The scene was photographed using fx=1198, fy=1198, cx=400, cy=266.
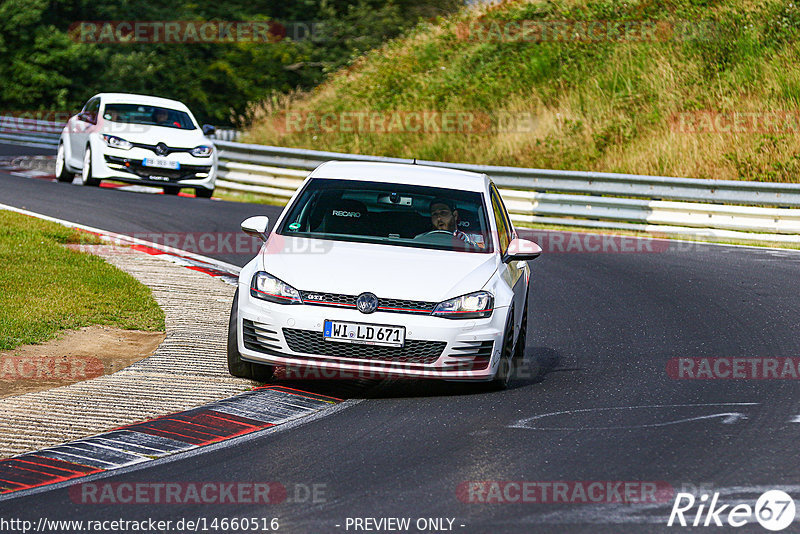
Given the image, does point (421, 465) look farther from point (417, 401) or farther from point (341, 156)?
point (341, 156)

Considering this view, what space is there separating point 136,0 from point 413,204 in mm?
Result: 44058

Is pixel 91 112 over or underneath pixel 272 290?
over

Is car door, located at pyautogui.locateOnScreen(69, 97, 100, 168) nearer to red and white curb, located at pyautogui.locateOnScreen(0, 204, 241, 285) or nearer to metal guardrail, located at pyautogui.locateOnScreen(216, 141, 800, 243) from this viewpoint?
metal guardrail, located at pyautogui.locateOnScreen(216, 141, 800, 243)

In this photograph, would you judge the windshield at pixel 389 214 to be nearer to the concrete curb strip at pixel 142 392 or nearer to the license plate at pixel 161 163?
the concrete curb strip at pixel 142 392

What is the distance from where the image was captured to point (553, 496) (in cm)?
594

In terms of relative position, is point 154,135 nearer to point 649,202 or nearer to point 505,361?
point 649,202

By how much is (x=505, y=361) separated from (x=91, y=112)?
16.1 m

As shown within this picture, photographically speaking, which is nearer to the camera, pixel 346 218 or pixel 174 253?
pixel 346 218

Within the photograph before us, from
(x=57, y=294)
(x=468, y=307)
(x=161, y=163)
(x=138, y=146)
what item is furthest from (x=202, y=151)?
(x=468, y=307)

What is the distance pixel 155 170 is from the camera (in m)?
22.0

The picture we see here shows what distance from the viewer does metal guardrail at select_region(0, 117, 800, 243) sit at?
63.3 ft

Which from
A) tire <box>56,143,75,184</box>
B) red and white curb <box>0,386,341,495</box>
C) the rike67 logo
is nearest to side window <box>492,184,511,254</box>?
red and white curb <box>0,386,341,495</box>

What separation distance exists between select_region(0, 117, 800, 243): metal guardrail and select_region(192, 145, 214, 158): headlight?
1934 mm

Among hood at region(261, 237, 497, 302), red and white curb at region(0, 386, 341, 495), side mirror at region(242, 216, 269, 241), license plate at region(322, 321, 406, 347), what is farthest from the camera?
side mirror at region(242, 216, 269, 241)
